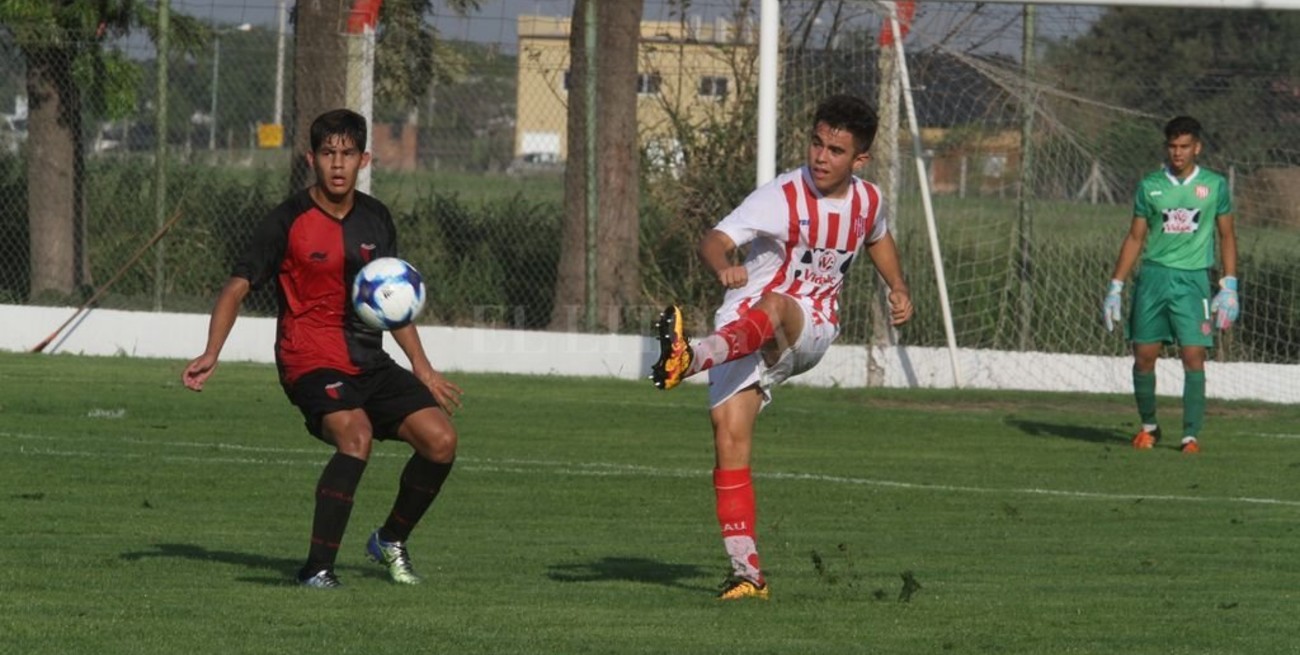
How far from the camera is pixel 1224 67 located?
2175cm

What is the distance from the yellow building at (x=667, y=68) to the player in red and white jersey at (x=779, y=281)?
12730 mm

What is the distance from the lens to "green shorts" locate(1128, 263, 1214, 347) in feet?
50.5

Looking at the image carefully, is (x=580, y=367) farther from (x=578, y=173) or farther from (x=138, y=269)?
(x=138, y=269)

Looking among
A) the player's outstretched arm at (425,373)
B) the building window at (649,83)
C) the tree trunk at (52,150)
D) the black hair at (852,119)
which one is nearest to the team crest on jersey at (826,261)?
the black hair at (852,119)

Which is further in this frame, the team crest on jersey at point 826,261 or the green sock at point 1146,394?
the green sock at point 1146,394

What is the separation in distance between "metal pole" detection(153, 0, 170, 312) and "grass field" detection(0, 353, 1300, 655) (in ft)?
9.37

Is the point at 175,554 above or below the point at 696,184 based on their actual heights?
below

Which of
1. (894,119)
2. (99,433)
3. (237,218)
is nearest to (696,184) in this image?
(894,119)

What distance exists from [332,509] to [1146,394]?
860 centimetres

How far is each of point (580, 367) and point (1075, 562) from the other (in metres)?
11.3

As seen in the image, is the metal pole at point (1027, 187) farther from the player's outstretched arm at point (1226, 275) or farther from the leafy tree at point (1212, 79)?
the player's outstretched arm at point (1226, 275)

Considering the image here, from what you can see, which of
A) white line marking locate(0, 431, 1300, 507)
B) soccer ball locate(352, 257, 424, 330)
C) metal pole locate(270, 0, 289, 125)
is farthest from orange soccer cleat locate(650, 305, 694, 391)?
metal pole locate(270, 0, 289, 125)

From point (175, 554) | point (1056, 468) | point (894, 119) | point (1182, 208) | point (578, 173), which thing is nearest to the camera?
point (175, 554)

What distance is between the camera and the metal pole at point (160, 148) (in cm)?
2150
